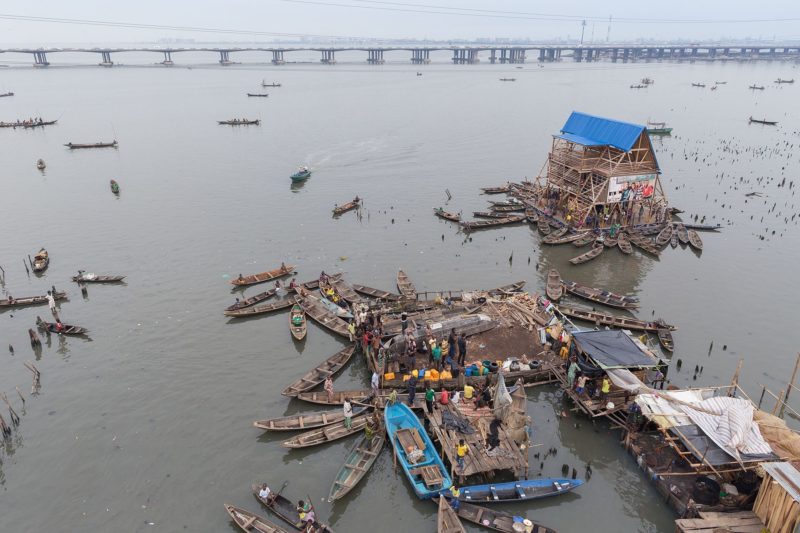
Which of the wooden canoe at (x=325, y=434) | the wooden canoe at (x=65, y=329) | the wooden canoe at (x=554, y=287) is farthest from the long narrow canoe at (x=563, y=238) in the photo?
the wooden canoe at (x=65, y=329)

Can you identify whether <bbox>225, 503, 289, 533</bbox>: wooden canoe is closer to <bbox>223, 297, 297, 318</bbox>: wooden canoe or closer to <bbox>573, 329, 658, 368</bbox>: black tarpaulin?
<bbox>223, 297, 297, 318</bbox>: wooden canoe

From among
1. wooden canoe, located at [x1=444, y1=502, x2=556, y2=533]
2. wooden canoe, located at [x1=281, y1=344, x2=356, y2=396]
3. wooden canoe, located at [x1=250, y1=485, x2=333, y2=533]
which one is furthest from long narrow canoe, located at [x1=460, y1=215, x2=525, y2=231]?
wooden canoe, located at [x1=250, y1=485, x2=333, y2=533]

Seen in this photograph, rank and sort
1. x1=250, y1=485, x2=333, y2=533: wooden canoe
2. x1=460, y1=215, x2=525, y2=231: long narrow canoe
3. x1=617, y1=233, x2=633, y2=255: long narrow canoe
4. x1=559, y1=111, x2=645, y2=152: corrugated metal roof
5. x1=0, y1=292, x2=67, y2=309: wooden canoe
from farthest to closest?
x1=460, y1=215, x2=525, y2=231: long narrow canoe → x1=559, y1=111, x2=645, y2=152: corrugated metal roof → x1=617, y1=233, x2=633, y2=255: long narrow canoe → x1=0, y1=292, x2=67, y2=309: wooden canoe → x1=250, y1=485, x2=333, y2=533: wooden canoe

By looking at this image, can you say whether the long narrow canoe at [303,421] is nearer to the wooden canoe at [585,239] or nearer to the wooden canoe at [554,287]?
the wooden canoe at [554,287]

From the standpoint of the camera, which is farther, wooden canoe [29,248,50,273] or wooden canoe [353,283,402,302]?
wooden canoe [29,248,50,273]

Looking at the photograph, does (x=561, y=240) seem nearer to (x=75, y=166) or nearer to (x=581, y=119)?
(x=581, y=119)

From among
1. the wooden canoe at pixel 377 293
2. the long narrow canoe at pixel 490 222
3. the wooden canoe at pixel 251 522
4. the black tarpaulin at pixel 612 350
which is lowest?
the wooden canoe at pixel 251 522

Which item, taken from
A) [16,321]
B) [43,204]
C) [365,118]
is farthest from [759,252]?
[365,118]
